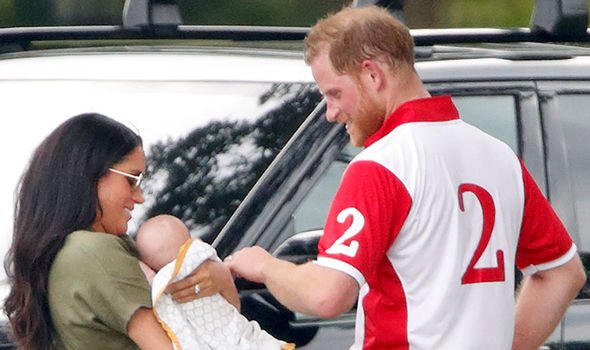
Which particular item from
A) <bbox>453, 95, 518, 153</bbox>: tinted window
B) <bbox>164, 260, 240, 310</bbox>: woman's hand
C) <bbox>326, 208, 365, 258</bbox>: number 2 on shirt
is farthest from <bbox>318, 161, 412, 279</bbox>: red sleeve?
<bbox>453, 95, 518, 153</bbox>: tinted window

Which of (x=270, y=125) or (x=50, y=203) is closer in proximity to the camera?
(x=50, y=203)

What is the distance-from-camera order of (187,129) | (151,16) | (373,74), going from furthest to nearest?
1. (151,16)
2. (187,129)
3. (373,74)

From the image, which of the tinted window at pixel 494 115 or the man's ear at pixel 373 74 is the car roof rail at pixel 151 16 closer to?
the tinted window at pixel 494 115

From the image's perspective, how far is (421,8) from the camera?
47.4 feet

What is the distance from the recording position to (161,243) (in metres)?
3.79

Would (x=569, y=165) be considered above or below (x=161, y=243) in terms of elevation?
below

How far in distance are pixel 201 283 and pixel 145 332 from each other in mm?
165

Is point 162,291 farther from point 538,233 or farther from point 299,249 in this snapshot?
point 538,233

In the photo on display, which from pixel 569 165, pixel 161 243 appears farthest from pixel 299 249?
pixel 569 165

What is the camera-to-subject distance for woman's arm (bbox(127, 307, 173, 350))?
3639mm

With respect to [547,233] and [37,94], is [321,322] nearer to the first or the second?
[547,233]

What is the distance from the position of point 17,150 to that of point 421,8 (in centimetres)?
1003

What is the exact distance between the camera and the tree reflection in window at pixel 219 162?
4348 millimetres

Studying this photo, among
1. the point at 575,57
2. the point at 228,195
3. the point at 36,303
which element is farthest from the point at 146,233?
the point at 575,57
